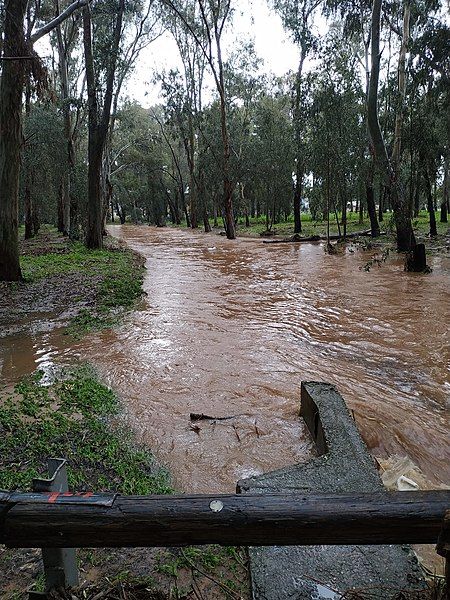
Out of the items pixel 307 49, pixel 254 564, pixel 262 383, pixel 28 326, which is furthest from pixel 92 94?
pixel 254 564

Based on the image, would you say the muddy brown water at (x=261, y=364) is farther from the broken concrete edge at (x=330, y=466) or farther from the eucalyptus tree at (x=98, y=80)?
the eucalyptus tree at (x=98, y=80)

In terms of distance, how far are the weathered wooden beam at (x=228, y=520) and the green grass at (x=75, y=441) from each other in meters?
1.41

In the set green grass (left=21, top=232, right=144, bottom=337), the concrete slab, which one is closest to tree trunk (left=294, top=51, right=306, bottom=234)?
green grass (left=21, top=232, right=144, bottom=337)

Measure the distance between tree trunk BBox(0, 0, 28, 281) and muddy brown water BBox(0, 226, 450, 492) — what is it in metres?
2.97

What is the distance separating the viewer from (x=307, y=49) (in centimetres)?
1855

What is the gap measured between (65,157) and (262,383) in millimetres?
18026

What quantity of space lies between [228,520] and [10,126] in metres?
10.0

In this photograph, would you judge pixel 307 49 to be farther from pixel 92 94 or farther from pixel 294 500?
pixel 294 500

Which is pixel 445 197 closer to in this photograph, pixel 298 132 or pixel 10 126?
pixel 298 132

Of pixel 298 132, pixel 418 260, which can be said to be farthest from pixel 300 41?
pixel 418 260

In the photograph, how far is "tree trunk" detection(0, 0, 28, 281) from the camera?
9164mm

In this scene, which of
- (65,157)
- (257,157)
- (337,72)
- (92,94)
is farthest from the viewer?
(257,157)

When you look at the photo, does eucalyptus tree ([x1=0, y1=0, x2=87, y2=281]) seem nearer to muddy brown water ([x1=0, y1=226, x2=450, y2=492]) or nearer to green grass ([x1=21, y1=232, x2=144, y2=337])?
green grass ([x1=21, y1=232, x2=144, y2=337])

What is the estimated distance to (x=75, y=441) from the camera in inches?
147
